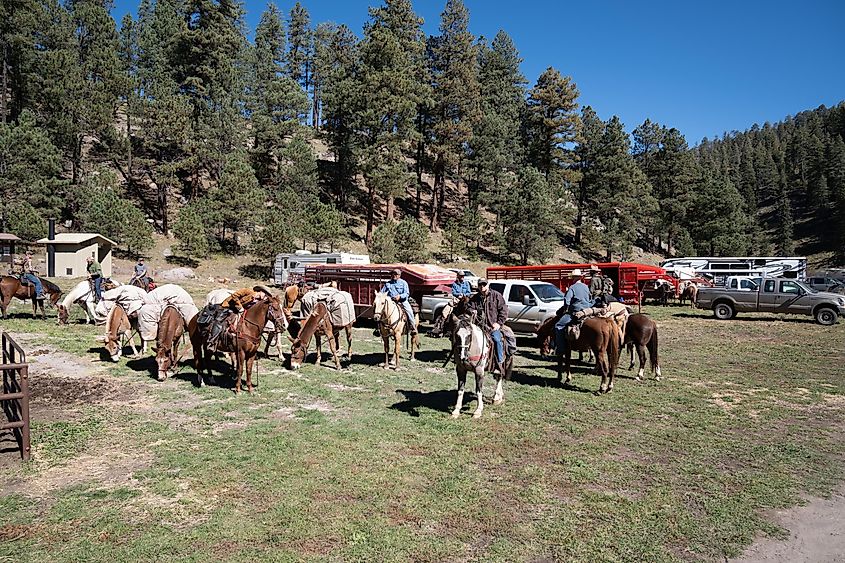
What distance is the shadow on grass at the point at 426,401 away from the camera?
33.1 feet

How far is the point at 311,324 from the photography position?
13219 millimetres

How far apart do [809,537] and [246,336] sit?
9377 millimetres

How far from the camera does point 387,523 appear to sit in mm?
5836

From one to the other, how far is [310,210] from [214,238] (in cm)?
722

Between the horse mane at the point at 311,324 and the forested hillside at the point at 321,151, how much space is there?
24.3 meters

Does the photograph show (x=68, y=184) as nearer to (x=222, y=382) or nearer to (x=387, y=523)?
(x=222, y=382)

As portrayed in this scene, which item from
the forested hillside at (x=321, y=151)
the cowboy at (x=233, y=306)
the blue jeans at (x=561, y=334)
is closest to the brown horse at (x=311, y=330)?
the cowboy at (x=233, y=306)

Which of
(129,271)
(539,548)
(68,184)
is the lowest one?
(539,548)

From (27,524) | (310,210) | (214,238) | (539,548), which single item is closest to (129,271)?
(214,238)

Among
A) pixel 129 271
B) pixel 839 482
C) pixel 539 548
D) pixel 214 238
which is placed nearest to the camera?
pixel 539 548

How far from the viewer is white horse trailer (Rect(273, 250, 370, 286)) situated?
30.1 metres

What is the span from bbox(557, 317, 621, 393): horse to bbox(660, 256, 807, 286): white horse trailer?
29.0 metres

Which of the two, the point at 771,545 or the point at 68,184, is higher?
the point at 68,184

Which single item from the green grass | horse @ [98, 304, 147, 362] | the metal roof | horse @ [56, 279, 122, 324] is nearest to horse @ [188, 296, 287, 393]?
the green grass
